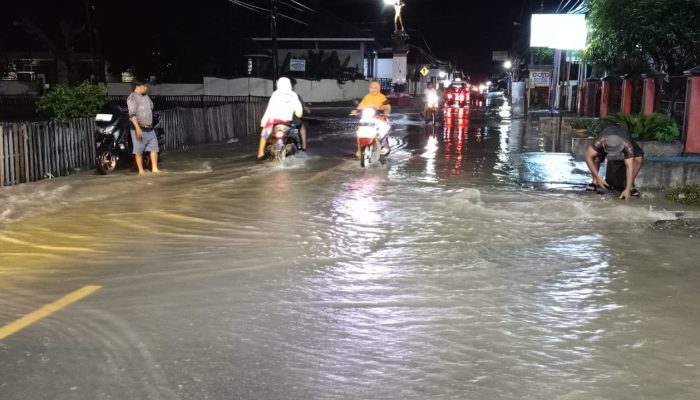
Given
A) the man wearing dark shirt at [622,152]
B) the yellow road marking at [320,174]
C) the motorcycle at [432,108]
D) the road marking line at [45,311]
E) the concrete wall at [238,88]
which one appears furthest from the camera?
the concrete wall at [238,88]

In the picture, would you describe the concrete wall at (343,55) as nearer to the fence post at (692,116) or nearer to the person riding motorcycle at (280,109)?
the person riding motorcycle at (280,109)

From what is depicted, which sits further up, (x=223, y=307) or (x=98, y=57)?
(x=98, y=57)

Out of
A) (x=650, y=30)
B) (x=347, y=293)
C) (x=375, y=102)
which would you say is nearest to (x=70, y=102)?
(x=375, y=102)

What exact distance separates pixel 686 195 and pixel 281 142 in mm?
7498

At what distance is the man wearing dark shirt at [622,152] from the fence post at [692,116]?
2370 millimetres

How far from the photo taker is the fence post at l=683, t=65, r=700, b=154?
38.8 ft

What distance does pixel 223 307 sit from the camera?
5551 mm

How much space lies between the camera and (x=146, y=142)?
12.6 meters

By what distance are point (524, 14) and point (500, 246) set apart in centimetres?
6498

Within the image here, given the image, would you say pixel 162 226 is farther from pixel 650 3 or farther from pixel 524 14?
pixel 524 14

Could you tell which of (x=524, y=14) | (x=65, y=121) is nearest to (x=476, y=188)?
(x=65, y=121)

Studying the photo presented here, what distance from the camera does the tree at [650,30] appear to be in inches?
584

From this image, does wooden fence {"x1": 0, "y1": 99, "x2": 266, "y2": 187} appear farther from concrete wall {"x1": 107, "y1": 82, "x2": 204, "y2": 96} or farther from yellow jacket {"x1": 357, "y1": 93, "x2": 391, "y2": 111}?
concrete wall {"x1": 107, "y1": 82, "x2": 204, "y2": 96}

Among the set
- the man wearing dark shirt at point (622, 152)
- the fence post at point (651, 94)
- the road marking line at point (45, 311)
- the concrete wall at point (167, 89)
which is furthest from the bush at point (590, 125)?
the concrete wall at point (167, 89)
